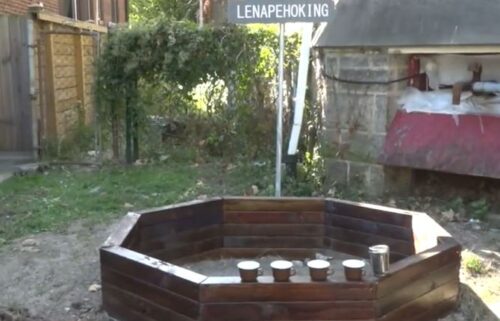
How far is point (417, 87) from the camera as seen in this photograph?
21.4 feet

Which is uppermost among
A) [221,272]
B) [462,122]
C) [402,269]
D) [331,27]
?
[331,27]

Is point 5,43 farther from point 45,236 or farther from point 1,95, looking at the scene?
point 45,236

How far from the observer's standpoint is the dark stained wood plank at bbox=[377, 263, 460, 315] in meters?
3.29

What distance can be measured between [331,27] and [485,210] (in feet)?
8.13

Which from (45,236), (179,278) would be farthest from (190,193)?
(179,278)

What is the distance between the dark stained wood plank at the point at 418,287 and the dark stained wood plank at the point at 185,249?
5.96 ft

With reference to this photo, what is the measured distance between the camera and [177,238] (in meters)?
4.66

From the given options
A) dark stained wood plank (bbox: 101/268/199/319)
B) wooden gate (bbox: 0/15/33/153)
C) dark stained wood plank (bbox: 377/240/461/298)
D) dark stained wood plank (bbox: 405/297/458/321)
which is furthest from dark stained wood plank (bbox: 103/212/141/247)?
wooden gate (bbox: 0/15/33/153)

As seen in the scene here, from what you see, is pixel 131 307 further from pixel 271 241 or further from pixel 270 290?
pixel 271 241

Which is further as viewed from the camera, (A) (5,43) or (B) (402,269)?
(A) (5,43)

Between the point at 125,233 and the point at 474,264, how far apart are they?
8.28 ft

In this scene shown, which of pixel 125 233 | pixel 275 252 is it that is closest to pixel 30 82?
pixel 275 252

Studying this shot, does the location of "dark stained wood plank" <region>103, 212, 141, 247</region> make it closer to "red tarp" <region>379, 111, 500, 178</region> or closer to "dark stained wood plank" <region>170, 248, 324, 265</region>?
"dark stained wood plank" <region>170, 248, 324, 265</region>

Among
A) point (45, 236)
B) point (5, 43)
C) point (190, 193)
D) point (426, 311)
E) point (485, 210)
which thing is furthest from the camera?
point (5, 43)
